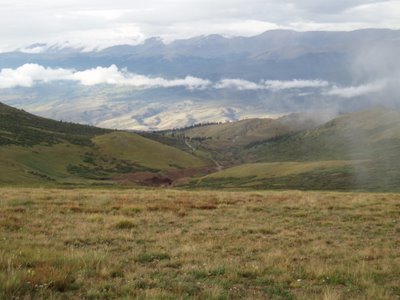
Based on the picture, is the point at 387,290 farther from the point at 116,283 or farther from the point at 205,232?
the point at 205,232

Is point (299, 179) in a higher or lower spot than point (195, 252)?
lower

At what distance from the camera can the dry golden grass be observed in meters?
10.8

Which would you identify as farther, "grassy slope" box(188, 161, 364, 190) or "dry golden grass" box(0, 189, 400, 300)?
"grassy slope" box(188, 161, 364, 190)

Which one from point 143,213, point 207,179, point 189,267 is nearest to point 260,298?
point 189,267

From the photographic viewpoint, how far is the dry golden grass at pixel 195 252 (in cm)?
1079

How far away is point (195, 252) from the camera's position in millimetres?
15344

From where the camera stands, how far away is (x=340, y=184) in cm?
15400

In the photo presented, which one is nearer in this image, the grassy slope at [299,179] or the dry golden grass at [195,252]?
the dry golden grass at [195,252]

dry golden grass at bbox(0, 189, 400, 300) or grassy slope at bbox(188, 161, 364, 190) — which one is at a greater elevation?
dry golden grass at bbox(0, 189, 400, 300)

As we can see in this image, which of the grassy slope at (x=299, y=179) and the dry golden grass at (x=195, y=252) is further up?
the dry golden grass at (x=195, y=252)

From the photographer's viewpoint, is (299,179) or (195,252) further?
(299,179)

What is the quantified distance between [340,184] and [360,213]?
13333 cm

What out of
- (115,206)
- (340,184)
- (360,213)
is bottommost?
(340,184)

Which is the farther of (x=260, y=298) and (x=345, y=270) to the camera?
(x=345, y=270)
